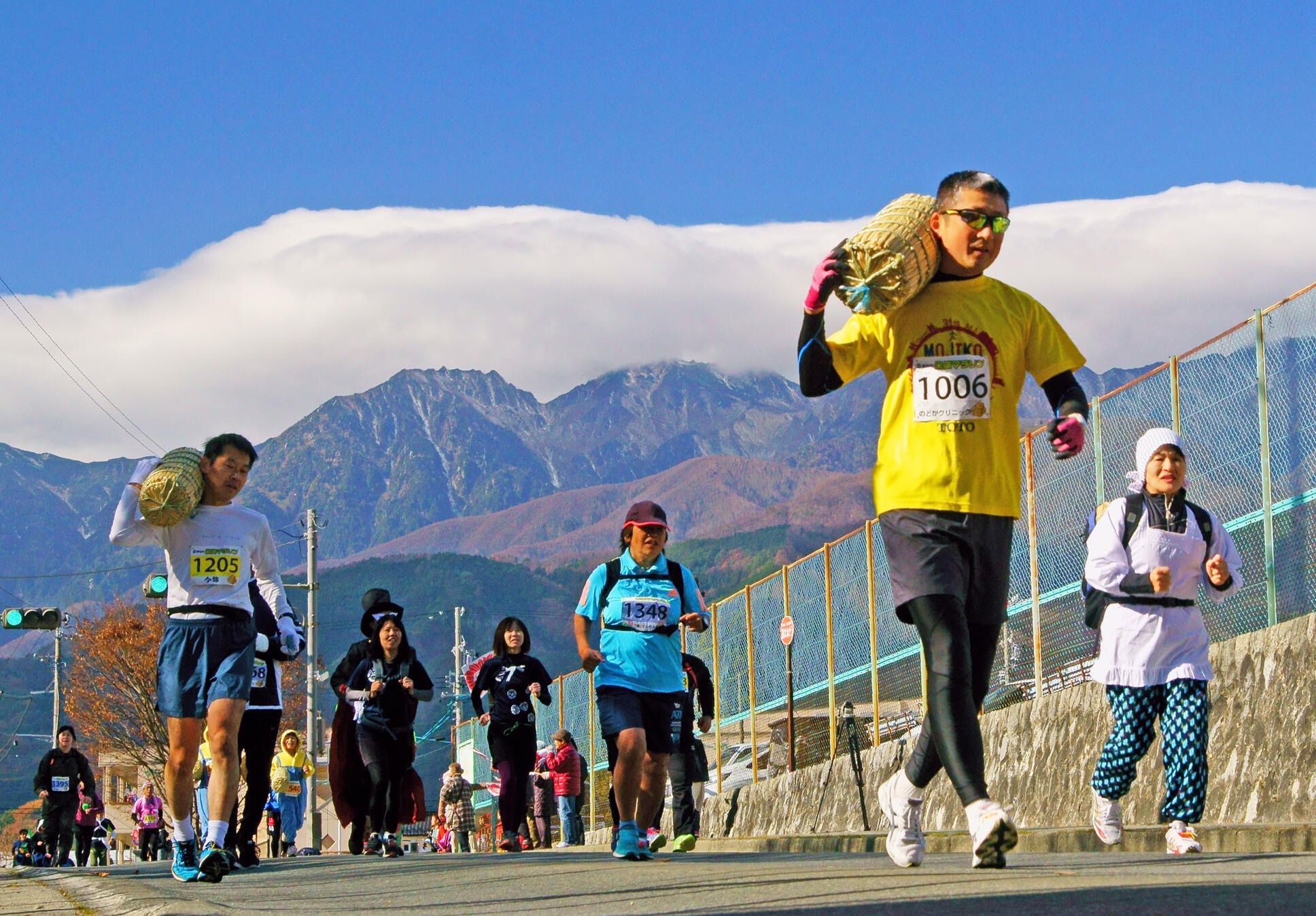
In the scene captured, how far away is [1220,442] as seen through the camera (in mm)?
9953

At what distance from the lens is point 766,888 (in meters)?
5.30

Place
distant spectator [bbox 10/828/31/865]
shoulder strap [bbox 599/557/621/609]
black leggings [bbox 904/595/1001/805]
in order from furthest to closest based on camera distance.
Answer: distant spectator [bbox 10/828/31/865], shoulder strap [bbox 599/557/621/609], black leggings [bbox 904/595/1001/805]

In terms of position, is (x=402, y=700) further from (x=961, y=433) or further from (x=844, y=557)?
(x=961, y=433)

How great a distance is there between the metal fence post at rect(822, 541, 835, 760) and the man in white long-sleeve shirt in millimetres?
8322

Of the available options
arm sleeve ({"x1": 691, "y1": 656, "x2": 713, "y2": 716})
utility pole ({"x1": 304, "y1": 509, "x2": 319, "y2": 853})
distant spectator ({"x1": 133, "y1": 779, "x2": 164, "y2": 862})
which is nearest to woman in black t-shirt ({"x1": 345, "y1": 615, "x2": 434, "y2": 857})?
arm sleeve ({"x1": 691, "y1": 656, "x2": 713, "y2": 716})

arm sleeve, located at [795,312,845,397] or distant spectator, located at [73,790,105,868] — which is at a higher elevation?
arm sleeve, located at [795,312,845,397]

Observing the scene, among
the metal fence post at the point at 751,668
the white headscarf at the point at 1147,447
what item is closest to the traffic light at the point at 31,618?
the metal fence post at the point at 751,668

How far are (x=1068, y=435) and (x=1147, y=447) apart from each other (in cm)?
187

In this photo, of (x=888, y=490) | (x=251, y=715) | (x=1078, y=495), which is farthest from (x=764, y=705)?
(x=888, y=490)

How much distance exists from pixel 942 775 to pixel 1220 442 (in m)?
3.60

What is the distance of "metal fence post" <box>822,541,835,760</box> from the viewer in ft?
52.1

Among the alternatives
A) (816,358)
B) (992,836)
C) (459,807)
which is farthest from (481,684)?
(459,807)

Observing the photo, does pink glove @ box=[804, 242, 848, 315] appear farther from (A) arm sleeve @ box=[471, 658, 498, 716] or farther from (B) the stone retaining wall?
(A) arm sleeve @ box=[471, 658, 498, 716]

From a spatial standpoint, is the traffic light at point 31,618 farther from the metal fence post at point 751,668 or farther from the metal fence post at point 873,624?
the metal fence post at point 873,624
